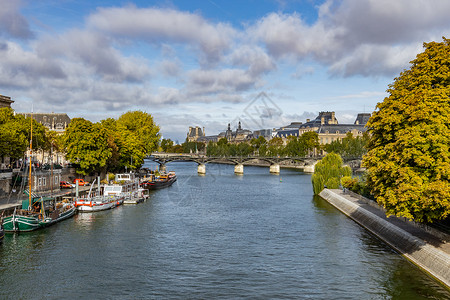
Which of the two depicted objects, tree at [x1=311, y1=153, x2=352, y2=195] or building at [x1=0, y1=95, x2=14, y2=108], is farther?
building at [x1=0, y1=95, x2=14, y2=108]

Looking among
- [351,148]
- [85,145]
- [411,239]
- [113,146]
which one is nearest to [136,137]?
[113,146]

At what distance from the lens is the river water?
Result: 102ft

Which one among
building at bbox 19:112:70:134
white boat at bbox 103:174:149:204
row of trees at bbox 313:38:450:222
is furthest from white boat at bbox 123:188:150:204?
building at bbox 19:112:70:134

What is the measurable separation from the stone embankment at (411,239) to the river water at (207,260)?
3.25 feet

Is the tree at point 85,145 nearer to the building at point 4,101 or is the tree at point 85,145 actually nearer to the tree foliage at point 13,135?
the tree foliage at point 13,135

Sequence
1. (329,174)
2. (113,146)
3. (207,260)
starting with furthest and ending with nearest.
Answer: (113,146), (329,174), (207,260)

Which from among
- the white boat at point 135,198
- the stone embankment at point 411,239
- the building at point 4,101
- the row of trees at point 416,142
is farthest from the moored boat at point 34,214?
the building at point 4,101

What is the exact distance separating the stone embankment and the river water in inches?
39.0

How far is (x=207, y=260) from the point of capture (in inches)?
1512

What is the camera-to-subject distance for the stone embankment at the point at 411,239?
32125 millimetres

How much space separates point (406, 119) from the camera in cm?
3519

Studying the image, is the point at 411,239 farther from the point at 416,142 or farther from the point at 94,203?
the point at 94,203

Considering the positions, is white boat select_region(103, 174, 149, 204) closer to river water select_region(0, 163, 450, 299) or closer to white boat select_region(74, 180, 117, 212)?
white boat select_region(74, 180, 117, 212)

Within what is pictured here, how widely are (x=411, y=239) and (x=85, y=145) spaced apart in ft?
216
